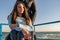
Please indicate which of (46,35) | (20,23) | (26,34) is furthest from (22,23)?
(46,35)

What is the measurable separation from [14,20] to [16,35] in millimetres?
162

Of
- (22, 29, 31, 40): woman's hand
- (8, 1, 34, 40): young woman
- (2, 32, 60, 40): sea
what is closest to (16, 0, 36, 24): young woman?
(8, 1, 34, 40): young woman

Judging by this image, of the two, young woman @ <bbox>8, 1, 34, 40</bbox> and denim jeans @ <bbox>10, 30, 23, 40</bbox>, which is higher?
young woman @ <bbox>8, 1, 34, 40</bbox>

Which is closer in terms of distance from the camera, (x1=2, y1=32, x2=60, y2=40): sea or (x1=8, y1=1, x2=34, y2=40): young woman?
(x1=8, y1=1, x2=34, y2=40): young woman

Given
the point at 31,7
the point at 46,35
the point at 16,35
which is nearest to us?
the point at 16,35

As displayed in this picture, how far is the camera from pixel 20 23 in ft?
5.91

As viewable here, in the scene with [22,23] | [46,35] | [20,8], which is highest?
[20,8]

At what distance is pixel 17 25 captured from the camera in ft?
5.85

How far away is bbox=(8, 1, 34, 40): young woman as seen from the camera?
1780 mm

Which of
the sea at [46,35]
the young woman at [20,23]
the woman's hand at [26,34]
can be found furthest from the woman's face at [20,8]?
the sea at [46,35]

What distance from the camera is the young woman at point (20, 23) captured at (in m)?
1.78

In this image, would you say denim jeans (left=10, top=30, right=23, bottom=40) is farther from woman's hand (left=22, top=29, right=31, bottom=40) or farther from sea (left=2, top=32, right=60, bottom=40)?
sea (left=2, top=32, right=60, bottom=40)

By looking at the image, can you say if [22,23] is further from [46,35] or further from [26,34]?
[46,35]

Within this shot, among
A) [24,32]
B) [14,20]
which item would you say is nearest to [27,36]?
[24,32]
